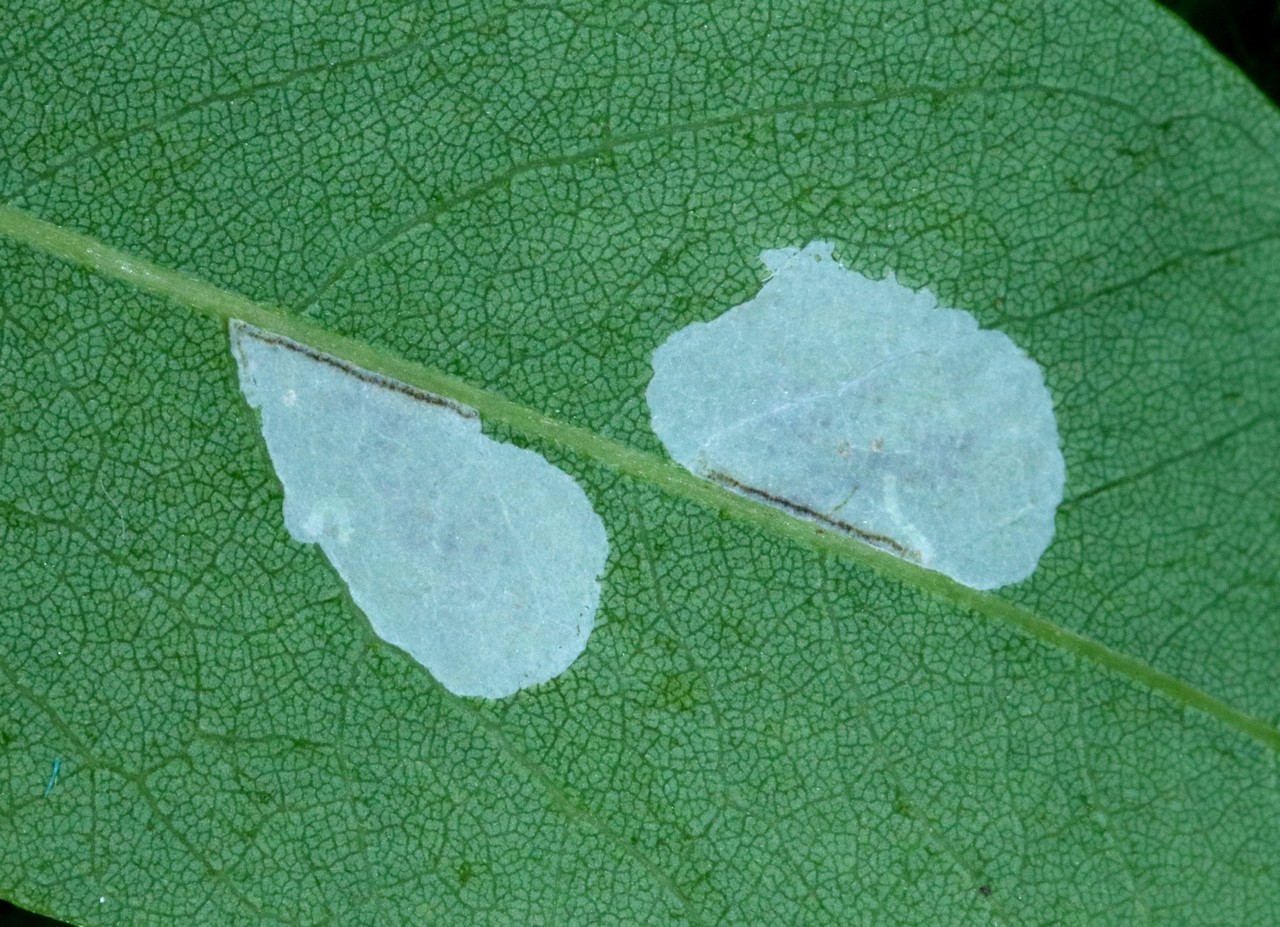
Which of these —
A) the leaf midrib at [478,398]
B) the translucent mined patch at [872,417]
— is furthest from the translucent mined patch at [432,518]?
the translucent mined patch at [872,417]

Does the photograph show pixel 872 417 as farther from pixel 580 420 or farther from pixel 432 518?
pixel 432 518

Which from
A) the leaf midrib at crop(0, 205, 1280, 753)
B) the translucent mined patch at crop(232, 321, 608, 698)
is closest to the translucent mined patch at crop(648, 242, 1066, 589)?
the leaf midrib at crop(0, 205, 1280, 753)

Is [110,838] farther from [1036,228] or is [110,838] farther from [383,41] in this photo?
[1036,228]

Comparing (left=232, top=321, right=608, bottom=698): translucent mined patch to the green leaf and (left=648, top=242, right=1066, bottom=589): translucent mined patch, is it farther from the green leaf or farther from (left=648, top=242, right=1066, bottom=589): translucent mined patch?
(left=648, top=242, right=1066, bottom=589): translucent mined patch

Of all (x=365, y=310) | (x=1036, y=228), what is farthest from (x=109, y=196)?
(x=1036, y=228)

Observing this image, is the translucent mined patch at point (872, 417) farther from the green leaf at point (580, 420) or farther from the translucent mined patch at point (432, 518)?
the translucent mined patch at point (432, 518)
